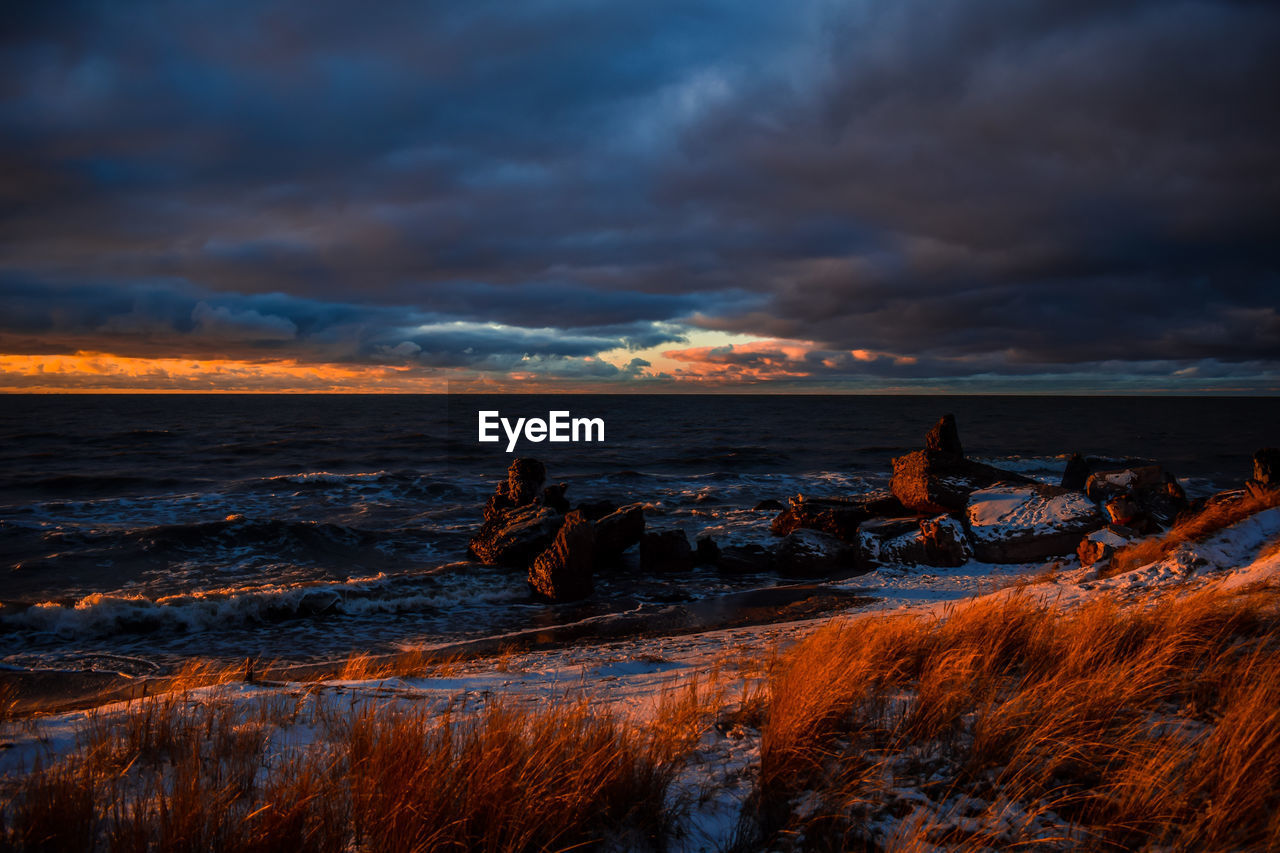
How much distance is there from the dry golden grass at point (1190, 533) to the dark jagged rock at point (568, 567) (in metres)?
10.3

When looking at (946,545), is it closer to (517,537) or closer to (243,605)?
(517,537)

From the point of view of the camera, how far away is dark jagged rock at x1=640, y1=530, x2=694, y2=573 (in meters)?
16.6

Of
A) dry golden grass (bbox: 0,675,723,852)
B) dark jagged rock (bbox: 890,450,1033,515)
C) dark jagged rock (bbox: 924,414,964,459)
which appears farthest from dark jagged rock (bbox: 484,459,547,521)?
dry golden grass (bbox: 0,675,723,852)

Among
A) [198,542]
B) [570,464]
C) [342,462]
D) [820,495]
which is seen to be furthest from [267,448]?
[820,495]

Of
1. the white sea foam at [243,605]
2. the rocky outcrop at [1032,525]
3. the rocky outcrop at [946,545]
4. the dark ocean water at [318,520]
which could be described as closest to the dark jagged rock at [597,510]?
the dark ocean water at [318,520]

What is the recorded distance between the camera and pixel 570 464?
41281 millimetres

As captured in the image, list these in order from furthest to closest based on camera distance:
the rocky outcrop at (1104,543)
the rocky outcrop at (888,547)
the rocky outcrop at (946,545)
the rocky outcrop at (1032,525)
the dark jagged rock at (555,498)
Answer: the dark jagged rock at (555,498) → the rocky outcrop at (888,547) → the rocky outcrop at (946,545) → the rocky outcrop at (1032,525) → the rocky outcrop at (1104,543)

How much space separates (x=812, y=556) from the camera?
52.9 ft

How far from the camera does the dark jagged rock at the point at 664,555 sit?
54.4 ft

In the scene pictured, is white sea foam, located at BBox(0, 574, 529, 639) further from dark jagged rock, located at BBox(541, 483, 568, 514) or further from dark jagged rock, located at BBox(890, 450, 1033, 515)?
dark jagged rock, located at BBox(890, 450, 1033, 515)

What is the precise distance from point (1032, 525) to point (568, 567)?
1169 centimetres

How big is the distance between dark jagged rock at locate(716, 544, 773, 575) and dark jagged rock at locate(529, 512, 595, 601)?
389 cm

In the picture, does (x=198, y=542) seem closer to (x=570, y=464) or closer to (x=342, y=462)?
(x=342, y=462)

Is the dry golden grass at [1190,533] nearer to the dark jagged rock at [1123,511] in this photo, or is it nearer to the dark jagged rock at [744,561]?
the dark jagged rock at [1123,511]
